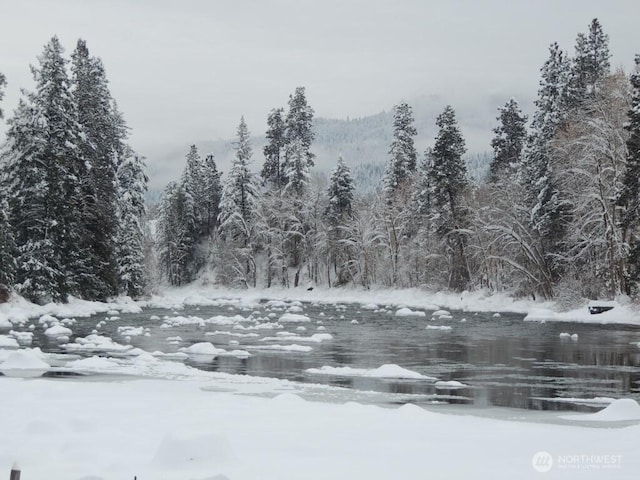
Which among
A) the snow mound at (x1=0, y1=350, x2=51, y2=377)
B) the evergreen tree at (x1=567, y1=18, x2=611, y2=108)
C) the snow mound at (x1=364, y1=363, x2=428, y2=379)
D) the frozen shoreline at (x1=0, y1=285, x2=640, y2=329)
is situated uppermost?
the evergreen tree at (x1=567, y1=18, x2=611, y2=108)

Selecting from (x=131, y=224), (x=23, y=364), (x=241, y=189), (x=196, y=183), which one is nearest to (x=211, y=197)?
(x=196, y=183)

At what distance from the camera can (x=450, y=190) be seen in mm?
59094

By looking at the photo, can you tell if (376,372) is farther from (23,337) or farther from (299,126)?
(299,126)

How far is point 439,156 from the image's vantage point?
59938 millimetres

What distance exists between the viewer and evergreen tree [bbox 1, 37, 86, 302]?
40.2 meters

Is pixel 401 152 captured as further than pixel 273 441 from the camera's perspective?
Yes

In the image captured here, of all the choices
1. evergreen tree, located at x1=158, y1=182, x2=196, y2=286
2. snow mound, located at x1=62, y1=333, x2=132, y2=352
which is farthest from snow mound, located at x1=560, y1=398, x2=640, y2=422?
evergreen tree, located at x1=158, y1=182, x2=196, y2=286

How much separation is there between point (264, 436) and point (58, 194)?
36.7m

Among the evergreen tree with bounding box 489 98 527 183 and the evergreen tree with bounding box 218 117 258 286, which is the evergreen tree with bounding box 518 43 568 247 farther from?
the evergreen tree with bounding box 218 117 258 286

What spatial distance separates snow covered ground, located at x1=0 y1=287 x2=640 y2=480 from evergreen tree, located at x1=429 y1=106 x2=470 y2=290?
147 feet

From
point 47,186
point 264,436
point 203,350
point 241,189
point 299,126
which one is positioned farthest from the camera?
point 299,126

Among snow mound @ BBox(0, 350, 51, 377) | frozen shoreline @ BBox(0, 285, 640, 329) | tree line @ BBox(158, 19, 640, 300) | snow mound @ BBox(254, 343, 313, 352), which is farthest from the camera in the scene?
tree line @ BBox(158, 19, 640, 300)

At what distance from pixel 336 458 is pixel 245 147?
242 ft

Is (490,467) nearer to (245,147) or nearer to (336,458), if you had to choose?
(336,458)
